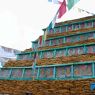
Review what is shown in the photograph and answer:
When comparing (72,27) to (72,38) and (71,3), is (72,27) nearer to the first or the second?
(72,38)

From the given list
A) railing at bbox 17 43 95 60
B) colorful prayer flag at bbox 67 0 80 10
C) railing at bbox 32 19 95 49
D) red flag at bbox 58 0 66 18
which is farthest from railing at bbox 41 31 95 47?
colorful prayer flag at bbox 67 0 80 10

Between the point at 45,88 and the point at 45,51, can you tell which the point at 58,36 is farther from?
the point at 45,88

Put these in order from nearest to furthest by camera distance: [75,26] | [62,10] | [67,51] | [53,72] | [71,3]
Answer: [71,3] → [62,10] → [53,72] → [67,51] → [75,26]

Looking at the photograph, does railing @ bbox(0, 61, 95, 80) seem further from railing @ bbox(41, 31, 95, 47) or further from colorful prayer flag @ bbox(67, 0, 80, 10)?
railing @ bbox(41, 31, 95, 47)

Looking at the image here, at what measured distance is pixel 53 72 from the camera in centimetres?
1376

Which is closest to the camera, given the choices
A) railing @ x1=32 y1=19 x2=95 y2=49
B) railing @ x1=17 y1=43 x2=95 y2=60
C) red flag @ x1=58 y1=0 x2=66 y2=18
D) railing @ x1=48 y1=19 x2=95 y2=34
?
red flag @ x1=58 y1=0 x2=66 y2=18

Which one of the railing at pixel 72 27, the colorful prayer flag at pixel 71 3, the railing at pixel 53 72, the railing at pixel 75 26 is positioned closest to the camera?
the railing at pixel 53 72

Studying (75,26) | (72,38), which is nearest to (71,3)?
(72,38)

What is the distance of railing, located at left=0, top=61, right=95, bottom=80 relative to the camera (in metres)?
12.1

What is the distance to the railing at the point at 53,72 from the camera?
12.1 metres

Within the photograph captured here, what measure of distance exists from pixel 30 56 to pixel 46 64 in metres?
4.89

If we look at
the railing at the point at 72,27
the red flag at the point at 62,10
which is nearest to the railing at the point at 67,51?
the railing at the point at 72,27

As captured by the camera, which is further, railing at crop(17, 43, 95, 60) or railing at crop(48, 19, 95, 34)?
railing at crop(48, 19, 95, 34)

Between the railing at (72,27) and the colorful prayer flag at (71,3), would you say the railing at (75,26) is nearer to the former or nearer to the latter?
the railing at (72,27)
